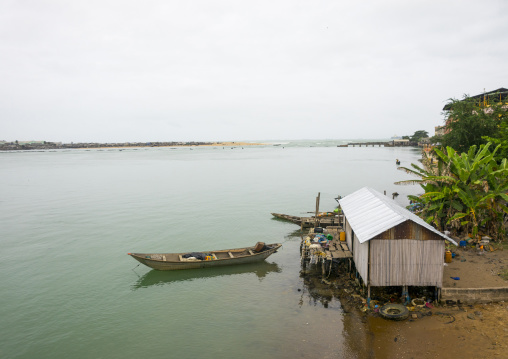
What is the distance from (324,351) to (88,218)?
2899 centimetres

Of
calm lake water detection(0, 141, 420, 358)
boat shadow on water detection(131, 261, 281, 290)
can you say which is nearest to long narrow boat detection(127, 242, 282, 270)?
boat shadow on water detection(131, 261, 281, 290)

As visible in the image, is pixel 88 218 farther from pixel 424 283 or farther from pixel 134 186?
pixel 424 283

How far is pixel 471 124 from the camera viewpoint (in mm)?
29219

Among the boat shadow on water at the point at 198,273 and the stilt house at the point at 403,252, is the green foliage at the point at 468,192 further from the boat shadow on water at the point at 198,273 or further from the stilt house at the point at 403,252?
the boat shadow on water at the point at 198,273

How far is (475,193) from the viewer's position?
62.3 feet

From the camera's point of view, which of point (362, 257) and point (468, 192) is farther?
point (468, 192)

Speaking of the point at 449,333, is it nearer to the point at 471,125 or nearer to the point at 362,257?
the point at 362,257

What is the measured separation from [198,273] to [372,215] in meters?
10.7

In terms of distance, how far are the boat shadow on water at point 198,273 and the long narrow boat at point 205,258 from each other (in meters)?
0.31

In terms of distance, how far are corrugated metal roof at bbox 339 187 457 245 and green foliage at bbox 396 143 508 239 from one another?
399 cm

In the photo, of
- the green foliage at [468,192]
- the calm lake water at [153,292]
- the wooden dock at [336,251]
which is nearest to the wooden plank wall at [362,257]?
the wooden dock at [336,251]

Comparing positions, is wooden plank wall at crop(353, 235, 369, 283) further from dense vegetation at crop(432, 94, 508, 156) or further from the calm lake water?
dense vegetation at crop(432, 94, 508, 156)

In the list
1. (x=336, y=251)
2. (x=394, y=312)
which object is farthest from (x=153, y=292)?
(x=394, y=312)

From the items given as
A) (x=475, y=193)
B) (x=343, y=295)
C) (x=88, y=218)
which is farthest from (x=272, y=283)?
(x=88, y=218)
